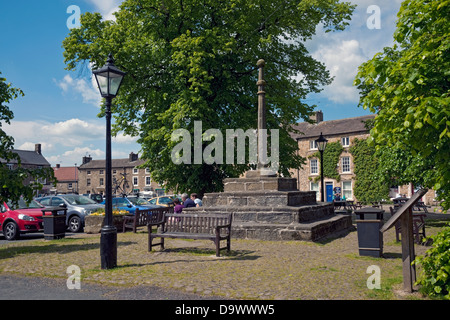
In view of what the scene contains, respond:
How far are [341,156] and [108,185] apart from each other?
127ft

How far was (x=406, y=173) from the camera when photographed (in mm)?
14797

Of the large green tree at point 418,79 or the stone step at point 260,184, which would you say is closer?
the large green tree at point 418,79

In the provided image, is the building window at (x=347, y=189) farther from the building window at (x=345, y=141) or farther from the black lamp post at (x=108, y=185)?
the black lamp post at (x=108, y=185)

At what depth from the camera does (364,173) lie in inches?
1592

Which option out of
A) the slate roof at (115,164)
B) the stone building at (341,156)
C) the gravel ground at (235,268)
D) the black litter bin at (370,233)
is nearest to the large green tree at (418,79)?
the gravel ground at (235,268)

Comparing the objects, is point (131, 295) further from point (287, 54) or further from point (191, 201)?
point (287, 54)

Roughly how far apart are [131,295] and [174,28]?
15816 millimetres

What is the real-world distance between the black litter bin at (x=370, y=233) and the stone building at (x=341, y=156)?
30.6m

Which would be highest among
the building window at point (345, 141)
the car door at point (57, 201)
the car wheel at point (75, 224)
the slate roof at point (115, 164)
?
the building window at point (345, 141)

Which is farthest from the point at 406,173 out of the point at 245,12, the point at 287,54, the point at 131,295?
the point at 131,295

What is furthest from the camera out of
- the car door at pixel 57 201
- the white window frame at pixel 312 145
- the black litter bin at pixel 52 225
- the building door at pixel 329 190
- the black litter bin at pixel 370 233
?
the white window frame at pixel 312 145

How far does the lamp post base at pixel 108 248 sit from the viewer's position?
25.3 feet

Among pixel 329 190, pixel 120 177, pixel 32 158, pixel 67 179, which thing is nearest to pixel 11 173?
pixel 329 190

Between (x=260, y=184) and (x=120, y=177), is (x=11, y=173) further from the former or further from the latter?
(x=120, y=177)
